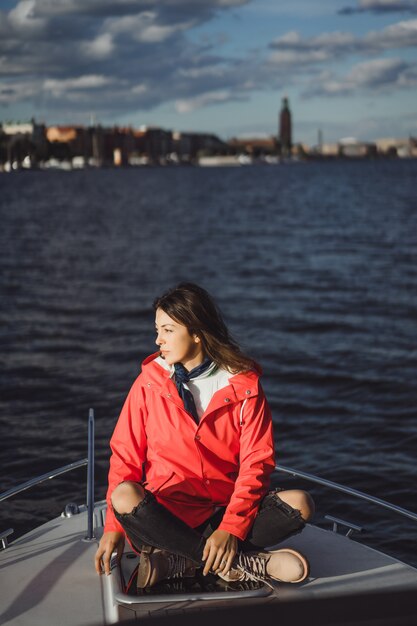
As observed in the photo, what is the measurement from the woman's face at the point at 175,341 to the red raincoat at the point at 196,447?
95 mm

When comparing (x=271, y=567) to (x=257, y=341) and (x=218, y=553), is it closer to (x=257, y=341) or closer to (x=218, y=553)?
(x=218, y=553)

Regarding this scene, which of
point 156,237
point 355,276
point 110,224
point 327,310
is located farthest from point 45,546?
point 110,224

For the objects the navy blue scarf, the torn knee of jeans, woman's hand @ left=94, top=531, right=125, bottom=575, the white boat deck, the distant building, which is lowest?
the white boat deck

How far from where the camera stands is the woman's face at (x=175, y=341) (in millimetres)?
4039

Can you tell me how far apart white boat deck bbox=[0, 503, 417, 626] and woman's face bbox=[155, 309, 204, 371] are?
1.04m

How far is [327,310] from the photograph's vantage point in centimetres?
1880

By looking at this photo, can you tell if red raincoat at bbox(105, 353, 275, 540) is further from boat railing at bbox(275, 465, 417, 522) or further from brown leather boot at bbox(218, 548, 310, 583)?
boat railing at bbox(275, 465, 417, 522)

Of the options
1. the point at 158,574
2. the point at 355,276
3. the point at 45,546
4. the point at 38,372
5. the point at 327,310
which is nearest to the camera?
the point at 158,574

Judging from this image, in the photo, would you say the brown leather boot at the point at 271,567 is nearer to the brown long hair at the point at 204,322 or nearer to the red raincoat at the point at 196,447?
the red raincoat at the point at 196,447

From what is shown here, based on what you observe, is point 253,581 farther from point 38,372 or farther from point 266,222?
point 266,222

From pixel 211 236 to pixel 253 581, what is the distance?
3443 centimetres

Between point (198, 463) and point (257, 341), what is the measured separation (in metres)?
11.8

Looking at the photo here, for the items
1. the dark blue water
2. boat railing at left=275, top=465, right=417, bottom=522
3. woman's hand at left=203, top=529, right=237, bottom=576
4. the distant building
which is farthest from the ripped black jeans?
the distant building

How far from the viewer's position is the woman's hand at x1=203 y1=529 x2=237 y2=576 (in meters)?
3.76
